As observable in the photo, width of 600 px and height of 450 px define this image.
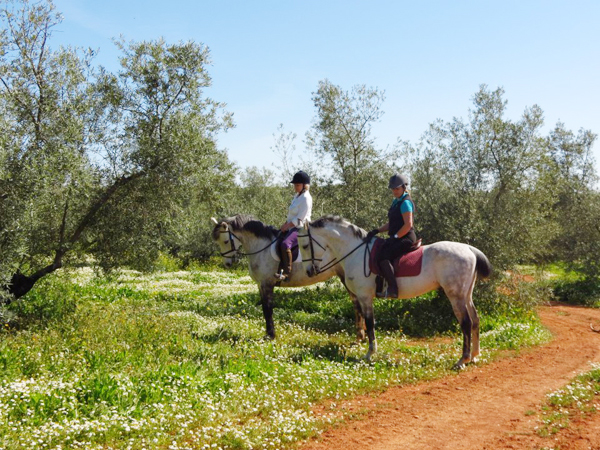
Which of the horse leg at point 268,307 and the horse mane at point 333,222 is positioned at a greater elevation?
the horse mane at point 333,222

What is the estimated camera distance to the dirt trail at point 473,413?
6320mm

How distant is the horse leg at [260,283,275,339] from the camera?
12.4 m

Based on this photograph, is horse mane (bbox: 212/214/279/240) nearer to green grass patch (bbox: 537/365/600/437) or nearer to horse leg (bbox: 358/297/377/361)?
horse leg (bbox: 358/297/377/361)

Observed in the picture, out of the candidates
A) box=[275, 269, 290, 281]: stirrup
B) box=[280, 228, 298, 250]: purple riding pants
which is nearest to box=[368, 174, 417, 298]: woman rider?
box=[280, 228, 298, 250]: purple riding pants

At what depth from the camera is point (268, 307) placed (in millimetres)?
12453

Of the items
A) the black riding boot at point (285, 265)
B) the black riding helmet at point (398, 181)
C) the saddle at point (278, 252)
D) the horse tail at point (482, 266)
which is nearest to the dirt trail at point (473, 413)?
the horse tail at point (482, 266)

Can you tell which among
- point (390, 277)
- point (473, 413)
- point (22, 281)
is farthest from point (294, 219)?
point (22, 281)

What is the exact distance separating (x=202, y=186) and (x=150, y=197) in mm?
1680

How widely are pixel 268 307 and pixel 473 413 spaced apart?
6.19 metres

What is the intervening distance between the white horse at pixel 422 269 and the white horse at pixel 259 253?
4.53 feet

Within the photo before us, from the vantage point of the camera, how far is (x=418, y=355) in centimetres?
1073

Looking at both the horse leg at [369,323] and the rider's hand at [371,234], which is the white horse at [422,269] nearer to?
the horse leg at [369,323]

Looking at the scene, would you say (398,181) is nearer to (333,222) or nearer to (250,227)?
(333,222)

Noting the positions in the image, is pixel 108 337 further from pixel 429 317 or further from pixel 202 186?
pixel 429 317
